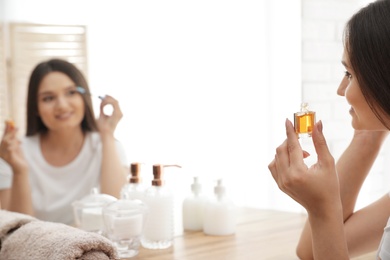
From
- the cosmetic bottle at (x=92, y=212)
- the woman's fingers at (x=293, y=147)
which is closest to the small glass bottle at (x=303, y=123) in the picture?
the woman's fingers at (x=293, y=147)

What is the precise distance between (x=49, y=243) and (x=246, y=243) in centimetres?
46

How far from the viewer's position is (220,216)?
1.37m

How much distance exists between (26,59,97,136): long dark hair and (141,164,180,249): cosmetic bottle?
A: 698mm

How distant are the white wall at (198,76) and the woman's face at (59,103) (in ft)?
0.38

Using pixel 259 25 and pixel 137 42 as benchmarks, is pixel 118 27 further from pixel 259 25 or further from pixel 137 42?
pixel 259 25

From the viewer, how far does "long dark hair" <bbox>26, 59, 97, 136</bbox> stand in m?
1.93

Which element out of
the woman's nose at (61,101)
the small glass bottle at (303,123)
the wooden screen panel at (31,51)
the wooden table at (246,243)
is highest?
the wooden screen panel at (31,51)

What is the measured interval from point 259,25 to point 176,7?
390 mm

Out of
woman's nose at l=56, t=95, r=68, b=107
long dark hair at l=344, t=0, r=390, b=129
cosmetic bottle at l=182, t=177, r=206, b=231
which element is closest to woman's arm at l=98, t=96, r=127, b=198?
woman's nose at l=56, t=95, r=68, b=107

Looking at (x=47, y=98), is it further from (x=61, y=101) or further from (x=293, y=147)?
(x=293, y=147)

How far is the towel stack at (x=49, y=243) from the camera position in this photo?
965 millimetres

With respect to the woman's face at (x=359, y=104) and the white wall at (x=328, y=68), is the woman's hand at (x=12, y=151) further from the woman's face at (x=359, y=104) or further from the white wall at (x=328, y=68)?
the woman's face at (x=359, y=104)

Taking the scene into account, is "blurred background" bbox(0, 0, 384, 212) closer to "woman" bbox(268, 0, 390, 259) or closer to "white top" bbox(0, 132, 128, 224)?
"white top" bbox(0, 132, 128, 224)

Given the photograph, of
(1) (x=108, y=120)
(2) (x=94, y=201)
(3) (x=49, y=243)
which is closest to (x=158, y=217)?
(2) (x=94, y=201)
